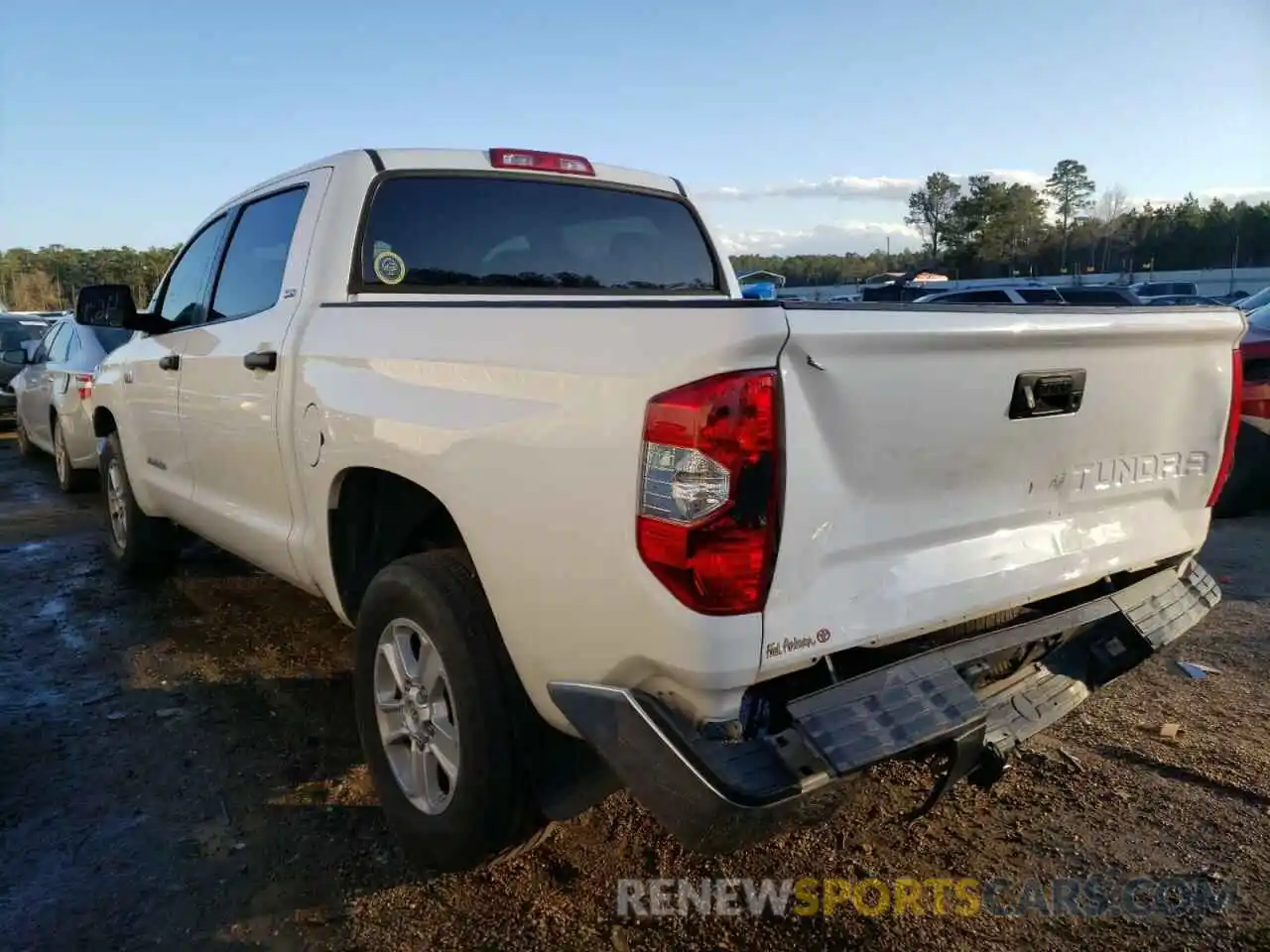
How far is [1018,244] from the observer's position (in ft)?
226

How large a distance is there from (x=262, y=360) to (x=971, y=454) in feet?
7.80

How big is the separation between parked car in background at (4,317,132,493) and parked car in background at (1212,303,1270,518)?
7890mm

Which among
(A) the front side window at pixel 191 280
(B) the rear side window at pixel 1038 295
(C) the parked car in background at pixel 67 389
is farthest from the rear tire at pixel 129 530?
(B) the rear side window at pixel 1038 295

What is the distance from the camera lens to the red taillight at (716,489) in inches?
76.4

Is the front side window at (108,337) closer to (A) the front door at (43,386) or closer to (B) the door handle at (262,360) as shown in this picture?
(A) the front door at (43,386)

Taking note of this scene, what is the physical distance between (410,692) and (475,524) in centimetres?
66

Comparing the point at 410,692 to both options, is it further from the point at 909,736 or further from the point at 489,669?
the point at 909,736

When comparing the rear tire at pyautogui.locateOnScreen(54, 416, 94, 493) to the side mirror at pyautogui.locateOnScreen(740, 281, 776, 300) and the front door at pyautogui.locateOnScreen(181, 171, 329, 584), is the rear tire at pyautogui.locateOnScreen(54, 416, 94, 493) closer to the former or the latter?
the front door at pyautogui.locateOnScreen(181, 171, 329, 584)

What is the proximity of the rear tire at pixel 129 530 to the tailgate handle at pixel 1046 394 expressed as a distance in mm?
4615

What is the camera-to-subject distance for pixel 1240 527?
22.2 ft

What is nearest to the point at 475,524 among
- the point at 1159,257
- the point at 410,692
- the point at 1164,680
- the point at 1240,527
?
the point at 410,692

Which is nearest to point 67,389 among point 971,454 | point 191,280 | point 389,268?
point 191,280

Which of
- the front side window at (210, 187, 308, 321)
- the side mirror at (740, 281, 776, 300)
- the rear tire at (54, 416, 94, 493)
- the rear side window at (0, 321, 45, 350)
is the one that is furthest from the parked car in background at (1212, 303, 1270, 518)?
the rear side window at (0, 321, 45, 350)

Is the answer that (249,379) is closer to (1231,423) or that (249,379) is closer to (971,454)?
(971,454)
